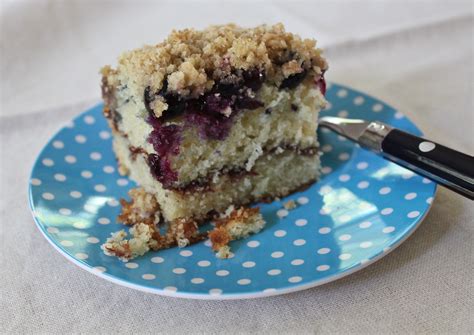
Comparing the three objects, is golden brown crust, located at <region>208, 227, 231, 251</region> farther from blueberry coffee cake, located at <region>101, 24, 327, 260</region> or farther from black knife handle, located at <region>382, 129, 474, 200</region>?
black knife handle, located at <region>382, 129, 474, 200</region>

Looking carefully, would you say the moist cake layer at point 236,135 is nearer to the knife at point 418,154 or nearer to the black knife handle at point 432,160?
the knife at point 418,154

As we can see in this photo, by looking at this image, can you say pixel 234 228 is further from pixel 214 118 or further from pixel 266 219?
pixel 214 118

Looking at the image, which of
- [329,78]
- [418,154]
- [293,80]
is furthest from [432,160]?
[329,78]

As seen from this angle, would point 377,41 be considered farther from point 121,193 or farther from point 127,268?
point 127,268

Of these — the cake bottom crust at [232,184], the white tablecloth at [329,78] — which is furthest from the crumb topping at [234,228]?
the white tablecloth at [329,78]

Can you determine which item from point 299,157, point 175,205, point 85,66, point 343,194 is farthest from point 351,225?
point 85,66

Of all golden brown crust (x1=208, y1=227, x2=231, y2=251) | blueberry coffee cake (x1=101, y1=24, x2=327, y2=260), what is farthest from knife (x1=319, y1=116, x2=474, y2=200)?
golden brown crust (x1=208, y1=227, x2=231, y2=251)
